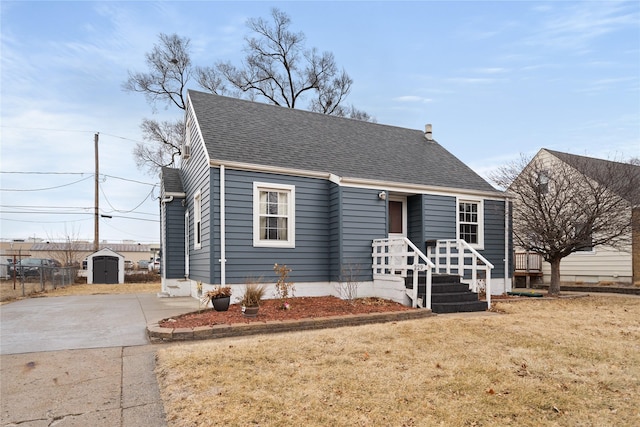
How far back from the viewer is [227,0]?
11.8 meters

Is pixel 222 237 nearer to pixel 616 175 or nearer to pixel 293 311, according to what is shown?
pixel 293 311

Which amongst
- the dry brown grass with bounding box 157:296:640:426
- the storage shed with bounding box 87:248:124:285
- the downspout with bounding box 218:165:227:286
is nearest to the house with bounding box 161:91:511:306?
the downspout with bounding box 218:165:227:286

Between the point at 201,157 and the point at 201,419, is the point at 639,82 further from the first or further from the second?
the point at 201,419

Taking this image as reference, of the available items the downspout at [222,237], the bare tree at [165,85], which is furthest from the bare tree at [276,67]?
the downspout at [222,237]

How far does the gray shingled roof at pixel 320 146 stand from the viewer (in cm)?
1048

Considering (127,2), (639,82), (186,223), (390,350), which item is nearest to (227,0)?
(127,2)

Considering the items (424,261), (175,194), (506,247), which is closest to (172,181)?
(175,194)

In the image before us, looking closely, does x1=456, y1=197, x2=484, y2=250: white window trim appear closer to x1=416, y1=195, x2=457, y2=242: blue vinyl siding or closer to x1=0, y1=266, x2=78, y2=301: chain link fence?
x1=416, y1=195, x2=457, y2=242: blue vinyl siding

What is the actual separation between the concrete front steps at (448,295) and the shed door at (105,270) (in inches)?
691

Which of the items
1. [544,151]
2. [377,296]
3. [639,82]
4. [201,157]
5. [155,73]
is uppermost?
[155,73]

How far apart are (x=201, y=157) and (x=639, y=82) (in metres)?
14.1

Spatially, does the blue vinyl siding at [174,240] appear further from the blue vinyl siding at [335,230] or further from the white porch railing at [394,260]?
the white porch railing at [394,260]

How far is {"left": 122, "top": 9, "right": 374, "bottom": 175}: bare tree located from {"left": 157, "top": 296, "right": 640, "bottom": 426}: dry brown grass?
71.3 feet

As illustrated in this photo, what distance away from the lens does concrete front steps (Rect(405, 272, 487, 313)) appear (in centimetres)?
897
